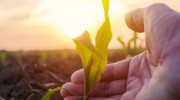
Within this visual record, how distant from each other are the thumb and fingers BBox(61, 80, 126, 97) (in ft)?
1.20

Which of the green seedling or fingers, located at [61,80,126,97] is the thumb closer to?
the green seedling

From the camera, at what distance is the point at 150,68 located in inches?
106

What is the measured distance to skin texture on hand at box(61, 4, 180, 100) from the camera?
92.1 inches

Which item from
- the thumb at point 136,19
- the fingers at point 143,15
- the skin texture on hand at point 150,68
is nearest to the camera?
the skin texture on hand at point 150,68

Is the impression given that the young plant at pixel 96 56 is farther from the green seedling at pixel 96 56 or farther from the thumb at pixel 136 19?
the thumb at pixel 136 19

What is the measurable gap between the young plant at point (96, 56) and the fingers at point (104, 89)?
0.57 feet

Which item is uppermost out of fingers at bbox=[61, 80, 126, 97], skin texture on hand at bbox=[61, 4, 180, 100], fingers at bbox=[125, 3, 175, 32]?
fingers at bbox=[125, 3, 175, 32]

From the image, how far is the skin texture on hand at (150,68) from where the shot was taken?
92.1 inches

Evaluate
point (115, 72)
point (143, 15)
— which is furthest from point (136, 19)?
point (115, 72)

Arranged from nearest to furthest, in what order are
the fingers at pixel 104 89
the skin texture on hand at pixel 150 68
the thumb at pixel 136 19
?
the skin texture on hand at pixel 150 68
the thumb at pixel 136 19
the fingers at pixel 104 89

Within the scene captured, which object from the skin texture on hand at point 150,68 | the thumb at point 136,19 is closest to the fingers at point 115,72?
the skin texture on hand at point 150,68

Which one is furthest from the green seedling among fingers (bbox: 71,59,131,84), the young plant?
fingers (bbox: 71,59,131,84)

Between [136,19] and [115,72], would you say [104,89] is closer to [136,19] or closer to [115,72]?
[115,72]

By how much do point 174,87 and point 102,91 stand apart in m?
0.68
